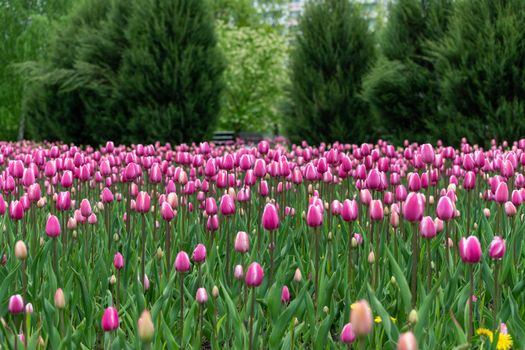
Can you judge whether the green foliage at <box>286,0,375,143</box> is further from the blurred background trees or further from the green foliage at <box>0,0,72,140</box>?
the green foliage at <box>0,0,72,140</box>

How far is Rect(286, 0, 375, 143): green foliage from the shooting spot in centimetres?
1482

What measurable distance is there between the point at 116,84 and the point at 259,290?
11771 millimetres

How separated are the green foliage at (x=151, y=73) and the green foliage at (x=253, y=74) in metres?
15.6

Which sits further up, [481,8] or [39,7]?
[39,7]

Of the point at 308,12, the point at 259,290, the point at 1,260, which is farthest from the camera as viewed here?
the point at 308,12

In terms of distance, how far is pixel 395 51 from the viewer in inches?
532

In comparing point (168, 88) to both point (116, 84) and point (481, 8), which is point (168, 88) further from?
point (481, 8)

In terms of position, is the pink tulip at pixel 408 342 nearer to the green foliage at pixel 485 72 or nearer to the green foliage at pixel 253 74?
the green foliage at pixel 485 72

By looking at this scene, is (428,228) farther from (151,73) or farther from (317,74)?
(317,74)

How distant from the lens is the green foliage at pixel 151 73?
1402 cm

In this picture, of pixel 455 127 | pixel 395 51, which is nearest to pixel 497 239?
pixel 455 127

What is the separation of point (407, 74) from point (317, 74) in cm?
268

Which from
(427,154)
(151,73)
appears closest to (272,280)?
(427,154)

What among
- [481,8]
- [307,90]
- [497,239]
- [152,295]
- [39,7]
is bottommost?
[152,295]
